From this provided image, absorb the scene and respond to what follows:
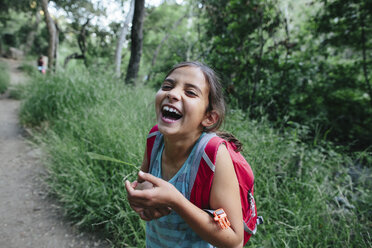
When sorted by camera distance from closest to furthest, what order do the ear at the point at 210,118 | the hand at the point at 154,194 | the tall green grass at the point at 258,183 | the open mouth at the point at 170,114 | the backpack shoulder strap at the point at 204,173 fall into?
the hand at the point at 154,194, the backpack shoulder strap at the point at 204,173, the open mouth at the point at 170,114, the ear at the point at 210,118, the tall green grass at the point at 258,183

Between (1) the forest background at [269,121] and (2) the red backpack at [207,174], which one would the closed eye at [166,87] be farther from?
(1) the forest background at [269,121]

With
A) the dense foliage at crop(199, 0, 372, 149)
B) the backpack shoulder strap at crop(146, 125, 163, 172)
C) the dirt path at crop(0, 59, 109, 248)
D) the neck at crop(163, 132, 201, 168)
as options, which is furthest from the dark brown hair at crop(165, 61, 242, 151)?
the dense foliage at crop(199, 0, 372, 149)

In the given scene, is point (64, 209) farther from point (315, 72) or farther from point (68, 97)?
point (315, 72)

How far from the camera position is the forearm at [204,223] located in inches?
32.3

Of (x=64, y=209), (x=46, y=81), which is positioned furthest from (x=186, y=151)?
(x=46, y=81)

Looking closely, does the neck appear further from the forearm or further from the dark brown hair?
the forearm

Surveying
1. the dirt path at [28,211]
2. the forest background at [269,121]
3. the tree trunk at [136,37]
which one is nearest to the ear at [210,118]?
the forest background at [269,121]

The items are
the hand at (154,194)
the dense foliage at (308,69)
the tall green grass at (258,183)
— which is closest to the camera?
the hand at (154,194)

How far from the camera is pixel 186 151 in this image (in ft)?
3.53

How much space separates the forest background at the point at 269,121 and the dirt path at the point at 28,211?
0.14m

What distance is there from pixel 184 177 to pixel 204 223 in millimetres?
207

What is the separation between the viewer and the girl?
0.82 m

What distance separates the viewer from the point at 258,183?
2.14 metres

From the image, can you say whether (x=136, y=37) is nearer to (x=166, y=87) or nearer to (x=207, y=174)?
(x=166, y=87)
